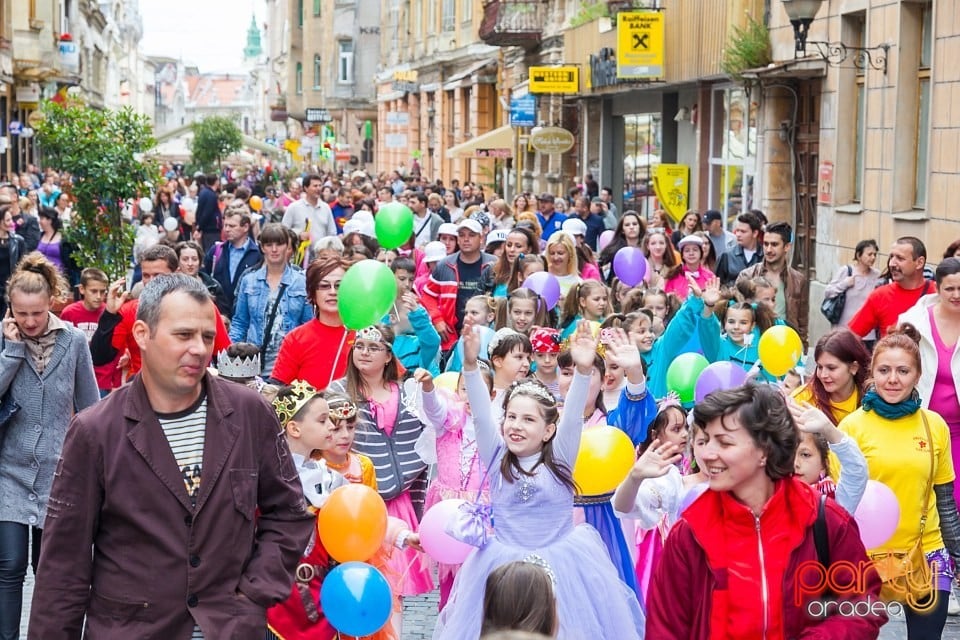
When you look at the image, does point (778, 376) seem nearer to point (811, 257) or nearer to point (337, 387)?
point (337, 387)

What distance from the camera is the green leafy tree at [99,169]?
51.0ft

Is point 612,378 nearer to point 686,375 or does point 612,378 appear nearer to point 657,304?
point 686,375

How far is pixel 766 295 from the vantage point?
10398mm

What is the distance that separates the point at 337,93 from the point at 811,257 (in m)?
54.2

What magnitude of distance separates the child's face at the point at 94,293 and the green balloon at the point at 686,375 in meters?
3.63

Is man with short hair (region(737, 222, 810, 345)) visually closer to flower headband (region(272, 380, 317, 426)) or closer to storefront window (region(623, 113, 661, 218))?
flower headband (region(272, 380, 317, 426))

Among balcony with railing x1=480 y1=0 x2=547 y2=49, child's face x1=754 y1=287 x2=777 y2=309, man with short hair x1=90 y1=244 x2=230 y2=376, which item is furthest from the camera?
balcony with railing x1=480 y1=0 x2=547 y2=49

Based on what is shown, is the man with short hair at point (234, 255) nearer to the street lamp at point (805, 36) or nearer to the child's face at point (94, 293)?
the child's face at point (94, 293)

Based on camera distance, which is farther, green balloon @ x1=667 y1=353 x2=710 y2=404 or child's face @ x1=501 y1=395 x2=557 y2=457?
green balloon @ x1=667 y1=353 x2=710 y2=404

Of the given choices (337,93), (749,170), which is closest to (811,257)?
(749,170)

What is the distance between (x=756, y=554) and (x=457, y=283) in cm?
824

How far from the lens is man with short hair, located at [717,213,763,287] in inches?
526

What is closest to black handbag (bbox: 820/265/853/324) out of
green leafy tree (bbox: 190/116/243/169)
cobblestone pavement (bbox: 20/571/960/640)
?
cobblestone pavement (bbox: 20/571/960/640)

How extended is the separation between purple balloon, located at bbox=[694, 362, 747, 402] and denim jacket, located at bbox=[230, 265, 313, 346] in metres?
3.25
